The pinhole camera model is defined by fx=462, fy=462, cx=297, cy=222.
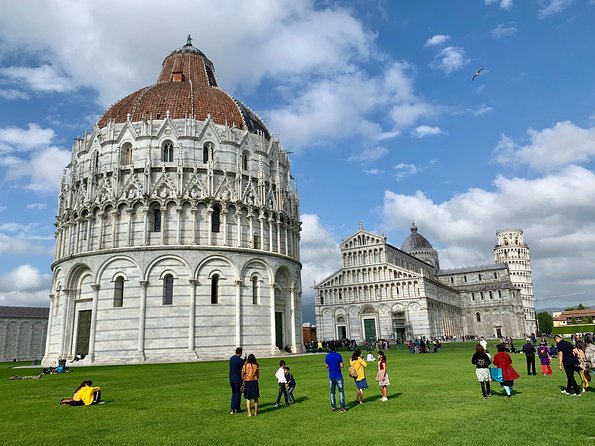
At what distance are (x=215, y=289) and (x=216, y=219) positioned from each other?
581cm

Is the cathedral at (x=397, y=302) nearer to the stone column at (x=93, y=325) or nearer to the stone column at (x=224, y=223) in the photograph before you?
the stone column at (x=224, y=223)

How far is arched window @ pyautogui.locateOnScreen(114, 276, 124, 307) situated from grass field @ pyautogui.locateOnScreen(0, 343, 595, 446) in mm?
19534

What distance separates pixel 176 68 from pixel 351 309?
185ft

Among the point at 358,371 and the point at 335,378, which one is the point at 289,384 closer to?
the point at 335,378

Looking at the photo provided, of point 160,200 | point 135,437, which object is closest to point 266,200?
point 160,200

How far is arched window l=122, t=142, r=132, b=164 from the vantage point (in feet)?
131

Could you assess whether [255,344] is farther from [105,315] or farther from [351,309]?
[351,309]

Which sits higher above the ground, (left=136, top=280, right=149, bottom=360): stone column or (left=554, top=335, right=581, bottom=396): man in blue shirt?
(left=136, top=280, right=149, bottom=360): stone column

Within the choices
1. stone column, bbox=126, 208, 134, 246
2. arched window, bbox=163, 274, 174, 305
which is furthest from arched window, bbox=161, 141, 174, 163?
arched window, bbox=163, 274, 174, 305

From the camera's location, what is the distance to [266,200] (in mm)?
41531

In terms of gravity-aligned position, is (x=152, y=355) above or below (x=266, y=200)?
below

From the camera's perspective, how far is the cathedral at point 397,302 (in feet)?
280

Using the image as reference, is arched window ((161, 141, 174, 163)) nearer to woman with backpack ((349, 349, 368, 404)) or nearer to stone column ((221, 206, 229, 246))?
stone column ((221, 206, 229, 246))

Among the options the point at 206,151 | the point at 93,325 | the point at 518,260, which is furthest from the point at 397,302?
the point at 518,260
